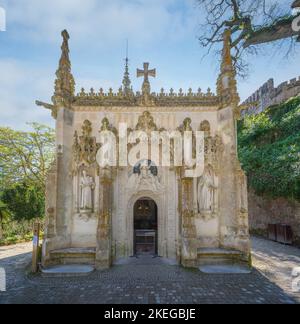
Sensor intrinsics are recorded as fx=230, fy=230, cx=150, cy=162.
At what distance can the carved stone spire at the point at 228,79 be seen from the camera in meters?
10.4

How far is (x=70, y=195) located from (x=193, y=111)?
272 inches

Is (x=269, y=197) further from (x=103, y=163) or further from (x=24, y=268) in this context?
(x=24, y=268)

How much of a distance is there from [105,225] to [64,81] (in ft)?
22.0

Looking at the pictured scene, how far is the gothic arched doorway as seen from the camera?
10.7m

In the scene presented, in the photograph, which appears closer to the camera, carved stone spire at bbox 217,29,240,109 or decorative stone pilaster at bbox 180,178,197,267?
decorative stone pilaster at bbox 180,178,197,267

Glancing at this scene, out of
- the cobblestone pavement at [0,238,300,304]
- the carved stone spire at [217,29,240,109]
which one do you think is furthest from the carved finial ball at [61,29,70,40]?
the cobblestone pavement at [0,238,300,304]

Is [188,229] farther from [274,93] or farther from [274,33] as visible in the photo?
[274,93]

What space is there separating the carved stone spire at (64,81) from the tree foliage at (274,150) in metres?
12.7

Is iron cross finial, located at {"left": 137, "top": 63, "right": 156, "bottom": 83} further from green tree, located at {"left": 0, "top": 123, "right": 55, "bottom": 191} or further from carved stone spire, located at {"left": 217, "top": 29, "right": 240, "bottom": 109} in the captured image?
green tree, located at {"left": 0, "top": 123, "right": 55, "bottom": 191}

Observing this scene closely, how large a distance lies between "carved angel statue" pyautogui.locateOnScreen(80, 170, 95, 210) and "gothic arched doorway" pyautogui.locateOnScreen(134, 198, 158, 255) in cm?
226

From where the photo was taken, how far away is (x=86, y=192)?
33.6 feet

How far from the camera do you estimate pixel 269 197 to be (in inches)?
615

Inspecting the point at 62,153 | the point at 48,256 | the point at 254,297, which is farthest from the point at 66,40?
the point at 254,297

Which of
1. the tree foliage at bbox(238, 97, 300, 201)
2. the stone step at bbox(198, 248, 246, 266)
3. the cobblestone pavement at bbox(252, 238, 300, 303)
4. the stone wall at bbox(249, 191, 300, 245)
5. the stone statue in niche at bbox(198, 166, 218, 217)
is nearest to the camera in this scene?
the cobblestone pavement at bbox(252, 238, 300, 303)
